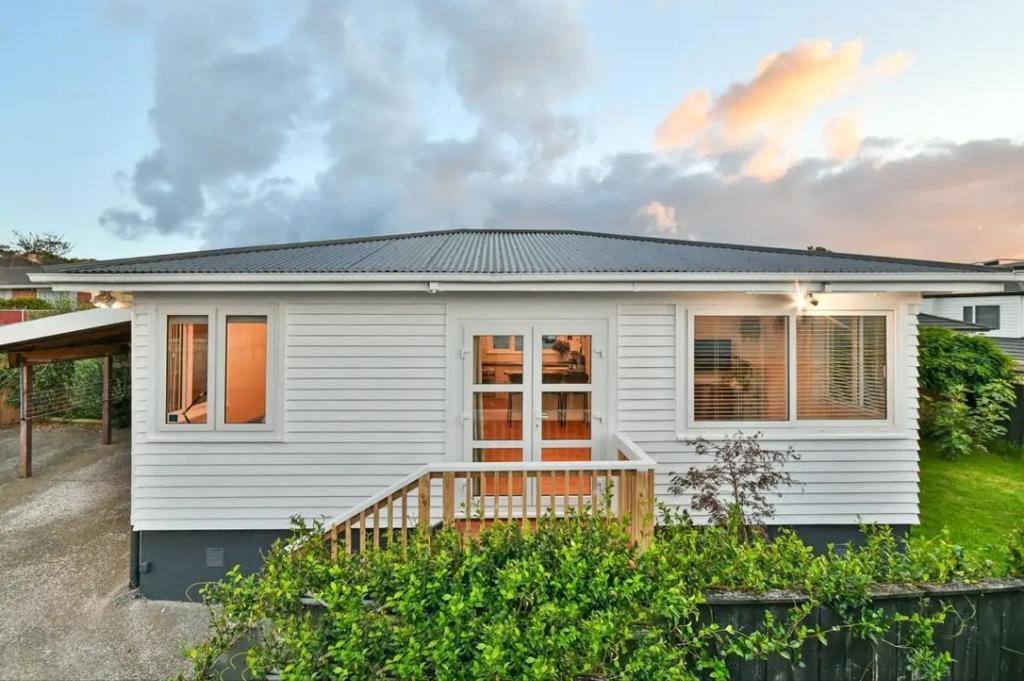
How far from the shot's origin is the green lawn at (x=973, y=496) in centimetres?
525

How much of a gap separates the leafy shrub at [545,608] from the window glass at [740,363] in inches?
94.0

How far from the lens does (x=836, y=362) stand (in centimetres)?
479

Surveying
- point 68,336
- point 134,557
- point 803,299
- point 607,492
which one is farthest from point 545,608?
point 68,336

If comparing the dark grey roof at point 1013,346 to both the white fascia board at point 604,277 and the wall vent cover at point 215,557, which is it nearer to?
the white fascia board at point 604,277

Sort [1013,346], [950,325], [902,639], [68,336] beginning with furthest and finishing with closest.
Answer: [1013,346] < [950,325] < [68,336] < [902,639]

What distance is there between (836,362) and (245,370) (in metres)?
6.31

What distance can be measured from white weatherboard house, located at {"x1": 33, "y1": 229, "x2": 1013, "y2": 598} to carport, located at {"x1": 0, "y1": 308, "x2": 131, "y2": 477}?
1135mm

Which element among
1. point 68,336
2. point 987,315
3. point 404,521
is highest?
point 987,315

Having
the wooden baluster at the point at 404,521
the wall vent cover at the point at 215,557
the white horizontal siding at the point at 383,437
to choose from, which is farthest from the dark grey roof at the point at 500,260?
the wall vent cover at the point at 215,557

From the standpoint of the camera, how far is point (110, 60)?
35.3 ft

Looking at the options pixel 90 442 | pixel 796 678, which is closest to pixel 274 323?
pixel 796 678

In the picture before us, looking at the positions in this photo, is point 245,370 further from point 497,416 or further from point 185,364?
point 497,416

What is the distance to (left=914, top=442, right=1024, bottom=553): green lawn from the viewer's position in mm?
5246

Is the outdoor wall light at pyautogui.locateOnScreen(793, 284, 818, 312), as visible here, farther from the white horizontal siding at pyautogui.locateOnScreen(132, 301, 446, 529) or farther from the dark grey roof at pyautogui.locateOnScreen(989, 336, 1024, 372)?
the dark grey roof at pyautogui.locateOnScreen(989, 336, 1024, 372)
